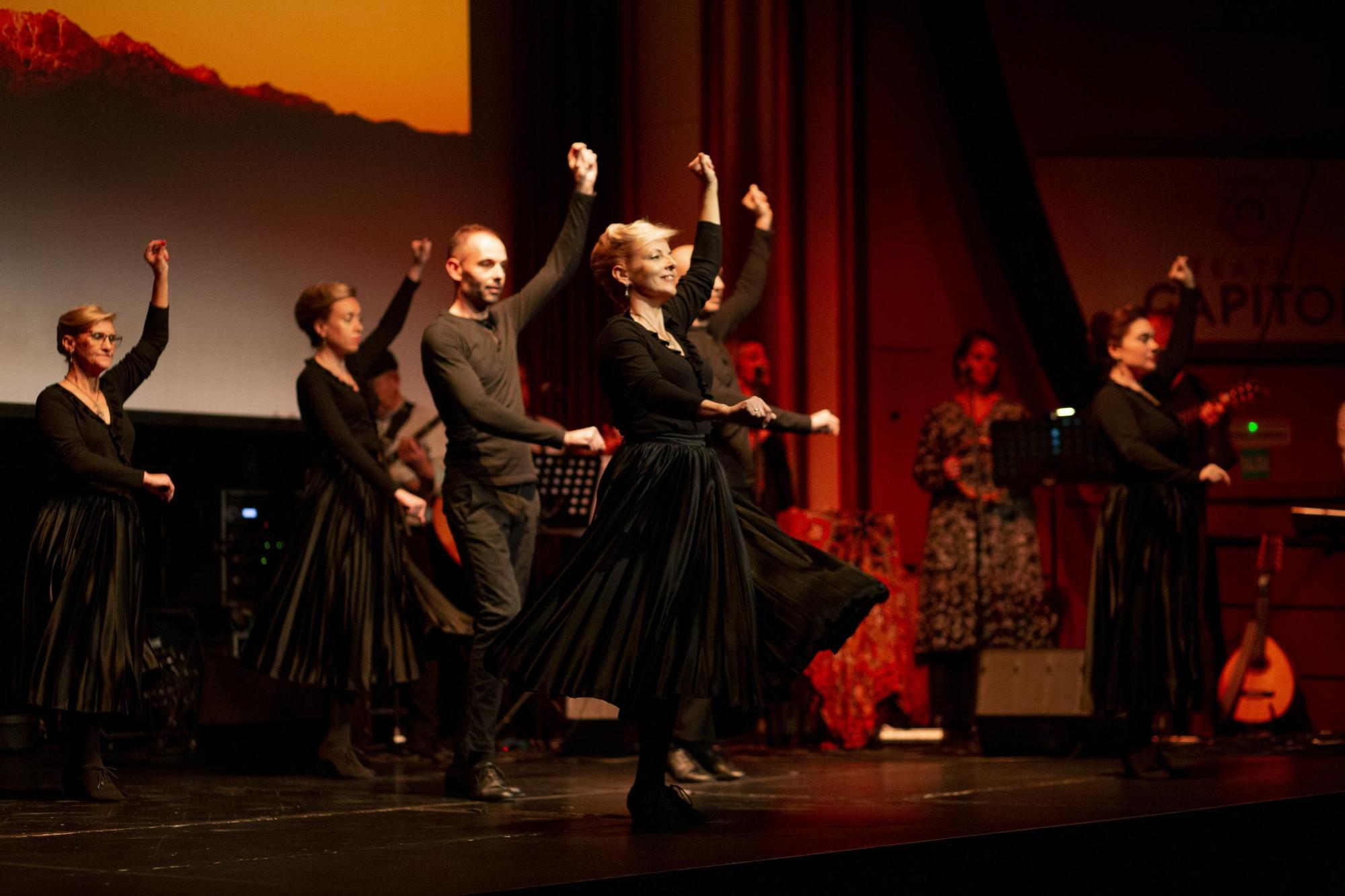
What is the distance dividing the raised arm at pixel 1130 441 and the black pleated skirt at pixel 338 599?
2332 mm

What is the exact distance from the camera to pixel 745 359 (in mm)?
6973

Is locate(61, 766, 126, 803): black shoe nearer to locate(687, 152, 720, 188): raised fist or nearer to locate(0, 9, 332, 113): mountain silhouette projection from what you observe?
locate(687, 152, 720, 188): raised fist

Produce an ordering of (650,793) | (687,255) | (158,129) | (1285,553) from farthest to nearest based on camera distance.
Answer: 1. (1285,553)
2. (158,129)
3. (687,255)
4. (650,793)

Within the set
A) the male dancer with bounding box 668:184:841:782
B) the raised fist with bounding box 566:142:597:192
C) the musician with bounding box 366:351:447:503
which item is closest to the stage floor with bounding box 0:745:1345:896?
the male dancer with bounding box 668:184:841:782

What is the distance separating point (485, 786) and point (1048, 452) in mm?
3085

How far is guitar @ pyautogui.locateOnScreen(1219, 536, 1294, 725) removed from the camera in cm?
738

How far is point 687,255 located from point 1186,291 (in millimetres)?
1651

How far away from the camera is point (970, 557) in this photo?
712 centimetres

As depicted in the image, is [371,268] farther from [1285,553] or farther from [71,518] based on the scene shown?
[1285,553]

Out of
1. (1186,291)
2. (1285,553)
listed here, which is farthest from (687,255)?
(1285,553)

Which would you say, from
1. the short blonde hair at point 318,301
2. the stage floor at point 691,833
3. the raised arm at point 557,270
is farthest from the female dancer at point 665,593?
the short blonde hair at point 318,301

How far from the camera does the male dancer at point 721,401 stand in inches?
204

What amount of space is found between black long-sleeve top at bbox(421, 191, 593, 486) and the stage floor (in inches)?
36.6

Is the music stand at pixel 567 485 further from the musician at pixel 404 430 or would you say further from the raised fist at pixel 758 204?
the raised fist at pixel 758 204
